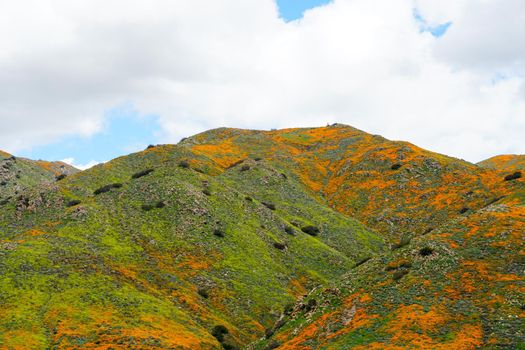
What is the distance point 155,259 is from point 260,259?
56.0 feet

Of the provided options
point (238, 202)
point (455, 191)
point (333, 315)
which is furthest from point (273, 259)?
point (455, 191)

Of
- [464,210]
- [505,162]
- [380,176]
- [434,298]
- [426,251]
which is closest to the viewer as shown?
[434,298]

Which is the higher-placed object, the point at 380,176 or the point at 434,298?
the point at 380,176

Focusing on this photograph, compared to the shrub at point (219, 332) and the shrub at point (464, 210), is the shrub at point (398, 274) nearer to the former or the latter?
the shrub at point (219, 332)

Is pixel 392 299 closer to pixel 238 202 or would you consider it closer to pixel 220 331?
pixel 220 331

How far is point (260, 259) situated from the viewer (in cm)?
6812

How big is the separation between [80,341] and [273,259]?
119 feet

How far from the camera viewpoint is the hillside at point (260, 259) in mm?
38094

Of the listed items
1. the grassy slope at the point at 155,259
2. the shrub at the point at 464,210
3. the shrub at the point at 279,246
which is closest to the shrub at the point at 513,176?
the shrub at the point at 464,210

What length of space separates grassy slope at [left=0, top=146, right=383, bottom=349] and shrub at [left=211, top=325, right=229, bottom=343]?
3.56 feet

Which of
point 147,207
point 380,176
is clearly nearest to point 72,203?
point 147,207

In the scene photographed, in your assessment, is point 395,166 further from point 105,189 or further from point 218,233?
point 105,189

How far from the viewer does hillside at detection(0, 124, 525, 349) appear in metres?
38.1

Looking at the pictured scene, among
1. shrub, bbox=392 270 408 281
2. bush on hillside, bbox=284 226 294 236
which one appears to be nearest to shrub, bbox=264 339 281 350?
shrub, bbox=392 270 408 281
